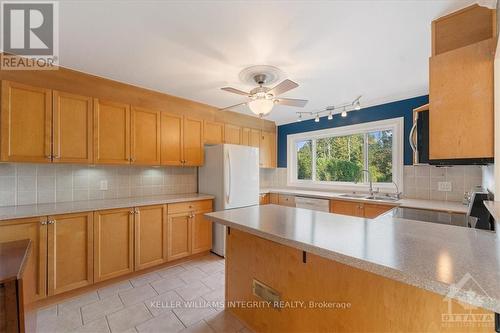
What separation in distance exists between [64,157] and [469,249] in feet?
10.5

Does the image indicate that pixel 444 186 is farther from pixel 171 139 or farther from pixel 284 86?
pixel 171 139

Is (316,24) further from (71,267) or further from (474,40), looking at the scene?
(71,267)

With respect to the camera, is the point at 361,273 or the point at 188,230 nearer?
the point at 361,273

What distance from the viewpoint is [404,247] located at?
1.02 meters

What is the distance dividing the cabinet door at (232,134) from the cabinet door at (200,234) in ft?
4.56

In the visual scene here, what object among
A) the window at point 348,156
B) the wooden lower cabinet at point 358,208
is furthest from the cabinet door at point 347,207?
the window at point 348,156

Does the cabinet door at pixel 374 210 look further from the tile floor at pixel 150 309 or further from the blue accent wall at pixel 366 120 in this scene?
the tile floor at pixel 150 309

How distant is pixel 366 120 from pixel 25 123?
429 centimetres

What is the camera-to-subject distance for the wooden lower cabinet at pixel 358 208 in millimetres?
2861

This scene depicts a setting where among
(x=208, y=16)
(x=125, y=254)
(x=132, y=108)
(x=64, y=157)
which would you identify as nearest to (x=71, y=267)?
(x=125, y=254)

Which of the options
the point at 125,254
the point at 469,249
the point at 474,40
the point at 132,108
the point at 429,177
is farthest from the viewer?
the point at 429,177

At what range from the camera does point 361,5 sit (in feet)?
4.74

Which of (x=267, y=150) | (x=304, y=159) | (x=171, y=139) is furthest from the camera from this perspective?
(x=267, y=150)

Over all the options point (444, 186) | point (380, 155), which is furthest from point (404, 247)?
point (380, 155)
